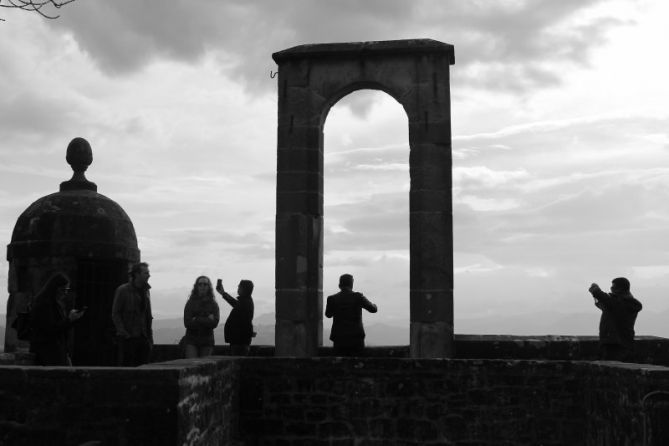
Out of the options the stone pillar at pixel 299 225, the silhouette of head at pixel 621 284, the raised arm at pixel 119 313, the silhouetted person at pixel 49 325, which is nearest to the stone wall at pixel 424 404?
the silhouette of head at pixel 621 284

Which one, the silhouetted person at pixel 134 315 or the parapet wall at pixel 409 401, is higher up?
the silhouetted person at pixel 134 315

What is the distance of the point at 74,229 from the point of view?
489 inches

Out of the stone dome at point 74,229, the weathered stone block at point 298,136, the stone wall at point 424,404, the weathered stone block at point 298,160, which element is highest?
the weathered stone block at point 298,136

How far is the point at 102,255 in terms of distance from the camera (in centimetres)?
1243

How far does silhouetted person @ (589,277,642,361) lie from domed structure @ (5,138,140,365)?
6691 millimetres

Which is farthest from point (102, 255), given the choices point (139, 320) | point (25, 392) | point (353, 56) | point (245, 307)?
point (25, 392)

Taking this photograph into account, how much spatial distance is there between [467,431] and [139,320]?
3.79 metres

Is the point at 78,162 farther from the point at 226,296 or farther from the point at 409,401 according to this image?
the point at 409,401

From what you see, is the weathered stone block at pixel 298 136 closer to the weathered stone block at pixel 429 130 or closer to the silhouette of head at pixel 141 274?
the weathered stone block at pixel 429 130

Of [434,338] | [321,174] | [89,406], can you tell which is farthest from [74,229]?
[89,406]

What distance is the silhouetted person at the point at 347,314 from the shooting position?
416 inches

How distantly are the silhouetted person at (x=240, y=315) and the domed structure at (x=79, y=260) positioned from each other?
1831 millimetres

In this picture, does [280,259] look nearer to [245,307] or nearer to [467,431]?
[245,307]

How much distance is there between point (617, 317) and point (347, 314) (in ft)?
10.8
